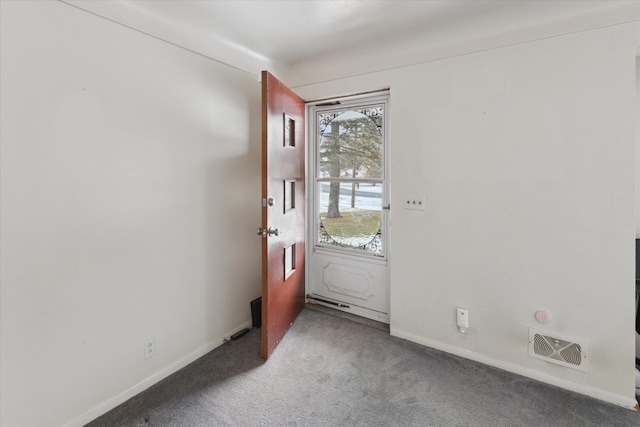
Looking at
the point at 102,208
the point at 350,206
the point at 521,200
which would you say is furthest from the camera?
the point at 350,206

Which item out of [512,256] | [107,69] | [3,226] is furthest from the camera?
[512,256]

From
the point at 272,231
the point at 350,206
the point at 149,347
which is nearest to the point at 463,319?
the point at 350,206

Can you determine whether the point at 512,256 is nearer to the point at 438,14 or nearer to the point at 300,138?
the point at 438,14

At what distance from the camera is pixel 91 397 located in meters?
1.56

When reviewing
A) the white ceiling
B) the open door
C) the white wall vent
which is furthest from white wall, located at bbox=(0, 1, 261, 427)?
the white wall vent

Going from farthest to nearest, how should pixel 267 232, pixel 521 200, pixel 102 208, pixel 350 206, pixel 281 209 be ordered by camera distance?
pixel 350 206 → pixel 281 209 → pixel 267 232 → pixel 521 200 → pixel 102 208

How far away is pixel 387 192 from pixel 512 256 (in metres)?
1.06

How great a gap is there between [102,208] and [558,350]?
2.82m

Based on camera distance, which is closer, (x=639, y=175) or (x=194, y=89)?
(x=639, y=175)

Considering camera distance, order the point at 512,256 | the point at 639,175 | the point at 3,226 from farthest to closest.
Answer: the point at 512,256 → the point at 639,175 → the point at 3,226

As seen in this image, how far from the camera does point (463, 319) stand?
2.11 metres

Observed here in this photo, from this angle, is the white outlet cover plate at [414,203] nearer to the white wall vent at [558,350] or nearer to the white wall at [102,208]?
the white wall vent at [558,350]

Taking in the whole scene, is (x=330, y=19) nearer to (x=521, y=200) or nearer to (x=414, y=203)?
(x=414, y=203)

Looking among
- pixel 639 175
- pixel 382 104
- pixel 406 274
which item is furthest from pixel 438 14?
pixel 406 274
